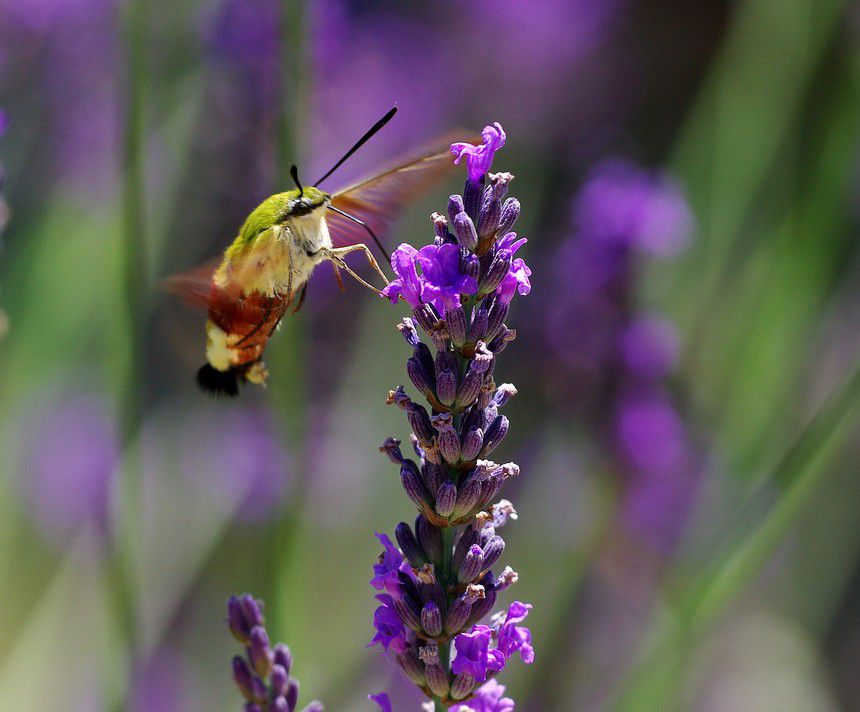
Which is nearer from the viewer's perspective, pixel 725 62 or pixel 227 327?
pixel 227 327

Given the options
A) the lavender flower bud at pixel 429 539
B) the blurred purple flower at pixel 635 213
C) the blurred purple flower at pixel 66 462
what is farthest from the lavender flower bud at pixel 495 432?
the blurred purple flower at pixel 66 462

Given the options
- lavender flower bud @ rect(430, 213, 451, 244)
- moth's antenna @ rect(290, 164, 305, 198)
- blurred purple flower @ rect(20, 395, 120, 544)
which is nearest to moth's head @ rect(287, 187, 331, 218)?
moth's antenna @ rect(290, 164, 305, 198)

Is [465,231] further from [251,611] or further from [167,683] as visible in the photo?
[167,683]

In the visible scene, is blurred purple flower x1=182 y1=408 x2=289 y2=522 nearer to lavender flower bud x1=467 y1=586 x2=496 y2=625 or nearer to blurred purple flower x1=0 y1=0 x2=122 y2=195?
blurred purple flower x1=0 y1=0 x2=122 y2=195

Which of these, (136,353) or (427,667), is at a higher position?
(136,353)

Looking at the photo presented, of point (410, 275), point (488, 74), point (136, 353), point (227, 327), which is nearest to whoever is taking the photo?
point (410, 275)

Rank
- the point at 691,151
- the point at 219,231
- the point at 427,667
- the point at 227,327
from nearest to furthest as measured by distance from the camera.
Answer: the point at 427,667 < the point at 227,327 < the point at 219,231 < the point at 691,151

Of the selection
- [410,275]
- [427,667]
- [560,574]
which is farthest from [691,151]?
[427,667]

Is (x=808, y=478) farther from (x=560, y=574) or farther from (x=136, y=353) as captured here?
(x=560, y=574)


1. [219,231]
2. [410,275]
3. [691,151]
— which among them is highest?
[691,151]
